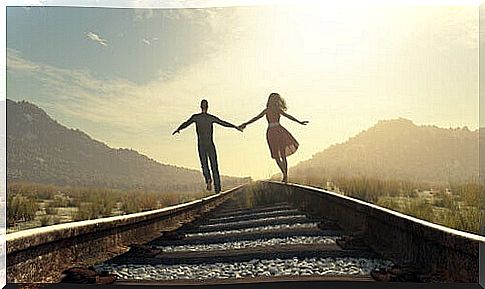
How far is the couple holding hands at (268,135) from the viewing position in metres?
8.67

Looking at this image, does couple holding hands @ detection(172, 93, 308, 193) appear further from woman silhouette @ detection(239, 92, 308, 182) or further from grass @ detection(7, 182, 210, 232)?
grass @ detection(7, 182, 210, 232)

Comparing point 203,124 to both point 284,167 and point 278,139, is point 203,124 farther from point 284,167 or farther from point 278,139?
point 284,167

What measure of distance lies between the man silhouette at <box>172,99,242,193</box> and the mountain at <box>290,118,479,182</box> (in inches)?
33.1

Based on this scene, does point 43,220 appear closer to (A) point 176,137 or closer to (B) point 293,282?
(A) point 176,137

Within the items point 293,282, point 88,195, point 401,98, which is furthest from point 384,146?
point 88,195

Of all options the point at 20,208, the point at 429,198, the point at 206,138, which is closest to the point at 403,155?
the point at 429,198

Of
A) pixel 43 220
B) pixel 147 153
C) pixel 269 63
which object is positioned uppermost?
pixel 269 63

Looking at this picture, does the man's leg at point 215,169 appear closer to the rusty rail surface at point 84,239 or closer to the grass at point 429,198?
the rusty rail surface at point 84,239

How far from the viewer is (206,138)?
871cm

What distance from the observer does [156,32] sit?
345 inches

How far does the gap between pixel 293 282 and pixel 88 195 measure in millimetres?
2294

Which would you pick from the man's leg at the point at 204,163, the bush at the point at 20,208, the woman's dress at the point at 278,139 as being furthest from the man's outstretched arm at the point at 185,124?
the bush at the point at 20,208

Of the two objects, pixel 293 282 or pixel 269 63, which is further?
pixel 269 63

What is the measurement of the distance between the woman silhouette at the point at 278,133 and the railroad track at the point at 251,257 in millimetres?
653
